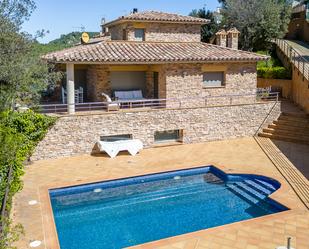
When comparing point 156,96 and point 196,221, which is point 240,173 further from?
point 156,96

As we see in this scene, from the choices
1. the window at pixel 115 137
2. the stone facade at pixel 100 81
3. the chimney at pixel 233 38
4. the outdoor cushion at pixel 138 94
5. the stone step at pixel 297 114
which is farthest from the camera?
the chimney at pixel 233 38

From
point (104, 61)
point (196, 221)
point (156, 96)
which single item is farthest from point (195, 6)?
point (196, 221)

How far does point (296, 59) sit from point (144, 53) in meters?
16.5

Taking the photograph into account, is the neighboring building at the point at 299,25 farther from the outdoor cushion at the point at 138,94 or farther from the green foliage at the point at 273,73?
the outdoor cushion at the point at 138,94

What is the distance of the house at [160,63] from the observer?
918 inches

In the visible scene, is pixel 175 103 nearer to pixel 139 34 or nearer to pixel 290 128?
pixel 139 34

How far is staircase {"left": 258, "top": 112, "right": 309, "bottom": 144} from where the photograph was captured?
23.5 meters

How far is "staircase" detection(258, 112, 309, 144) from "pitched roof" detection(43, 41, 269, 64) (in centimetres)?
482

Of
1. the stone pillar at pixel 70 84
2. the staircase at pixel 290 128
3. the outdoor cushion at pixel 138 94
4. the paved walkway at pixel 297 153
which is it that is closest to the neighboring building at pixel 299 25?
the staircase at pixel 290 128

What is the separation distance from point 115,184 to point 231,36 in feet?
61.3

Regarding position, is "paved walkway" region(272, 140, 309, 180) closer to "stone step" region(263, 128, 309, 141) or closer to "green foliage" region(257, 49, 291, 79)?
"stone step" region(263, 128, 309, 141)

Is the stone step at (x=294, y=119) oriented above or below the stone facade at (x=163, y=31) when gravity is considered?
below

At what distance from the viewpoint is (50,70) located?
21922 millimetres

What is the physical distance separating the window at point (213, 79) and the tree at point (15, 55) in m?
12.0
